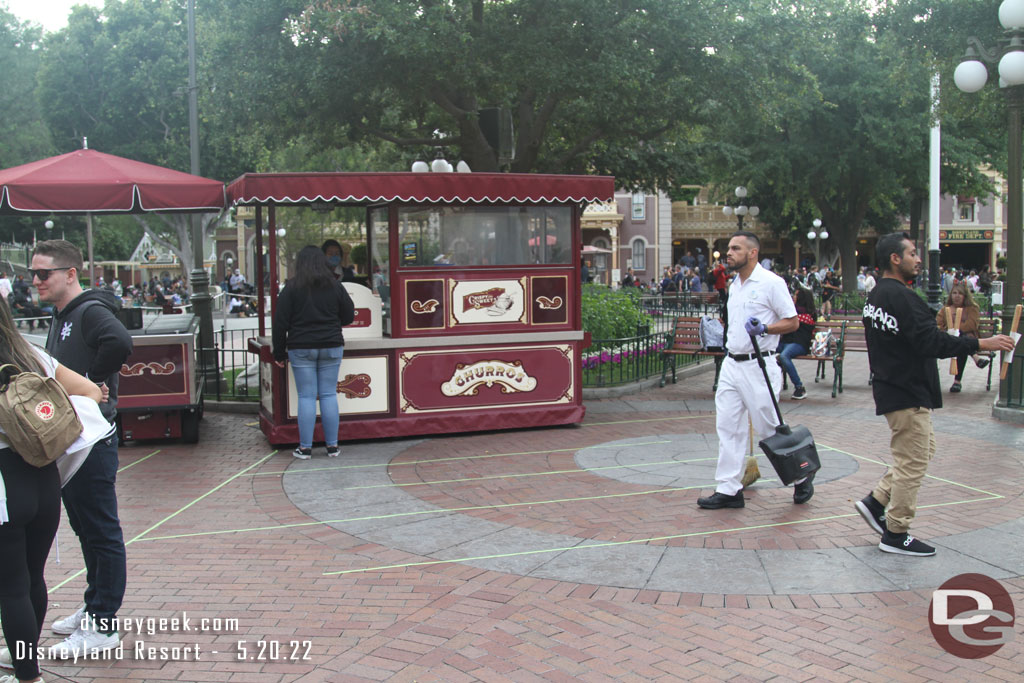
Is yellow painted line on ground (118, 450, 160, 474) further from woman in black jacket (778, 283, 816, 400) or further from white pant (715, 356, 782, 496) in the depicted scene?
woman in black jacket (778, 283, 816, 400)

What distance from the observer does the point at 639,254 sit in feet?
175

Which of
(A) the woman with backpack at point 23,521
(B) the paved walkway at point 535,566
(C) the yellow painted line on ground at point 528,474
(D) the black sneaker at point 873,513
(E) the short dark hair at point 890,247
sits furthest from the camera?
(C) the yellow painted line on ground at point 528,474

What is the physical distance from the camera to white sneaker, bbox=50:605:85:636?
422 cm

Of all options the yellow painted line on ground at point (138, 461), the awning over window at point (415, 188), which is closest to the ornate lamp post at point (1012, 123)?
the awning over window at point (415, 188)

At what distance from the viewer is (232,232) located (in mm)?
58969

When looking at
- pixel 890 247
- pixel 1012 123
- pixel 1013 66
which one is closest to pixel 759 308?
pixel 890 247

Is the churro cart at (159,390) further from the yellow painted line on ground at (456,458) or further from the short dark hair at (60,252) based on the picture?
the short dark hair at (60,252)

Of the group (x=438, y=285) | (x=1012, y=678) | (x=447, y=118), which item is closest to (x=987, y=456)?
(x=1012, y=678)

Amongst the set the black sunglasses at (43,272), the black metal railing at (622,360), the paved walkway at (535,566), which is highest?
the black sunglasses at (43,272)

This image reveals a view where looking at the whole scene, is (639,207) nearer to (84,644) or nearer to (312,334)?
(312,334)

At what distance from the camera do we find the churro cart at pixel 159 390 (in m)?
8.66

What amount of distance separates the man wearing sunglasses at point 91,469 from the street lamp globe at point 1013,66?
30.0ft

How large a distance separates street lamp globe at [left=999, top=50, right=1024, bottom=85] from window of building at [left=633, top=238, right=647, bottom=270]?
43652 millimetres

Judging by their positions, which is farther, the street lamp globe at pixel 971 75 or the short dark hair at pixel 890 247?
the street lamp globe at pixel 971 75
